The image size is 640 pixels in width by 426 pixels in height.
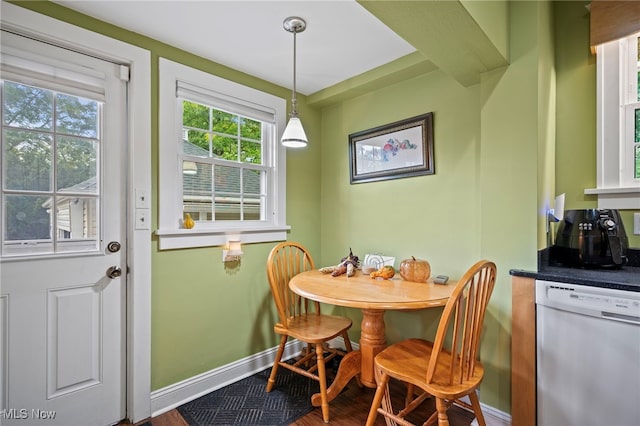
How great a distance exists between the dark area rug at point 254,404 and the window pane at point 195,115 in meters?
1.85

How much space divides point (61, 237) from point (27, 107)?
678mm

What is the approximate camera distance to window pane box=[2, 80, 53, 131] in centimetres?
153

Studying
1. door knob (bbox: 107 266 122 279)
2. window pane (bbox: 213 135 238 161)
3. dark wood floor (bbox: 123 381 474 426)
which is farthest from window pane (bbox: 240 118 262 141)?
dark wood floor (bbox: 123 381 474 426)

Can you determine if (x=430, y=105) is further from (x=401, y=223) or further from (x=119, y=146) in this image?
(x=119, y=146)

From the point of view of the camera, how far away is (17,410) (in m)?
1.54

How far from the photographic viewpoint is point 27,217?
158cm

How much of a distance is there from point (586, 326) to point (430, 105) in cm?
158

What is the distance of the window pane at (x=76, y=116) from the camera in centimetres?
168

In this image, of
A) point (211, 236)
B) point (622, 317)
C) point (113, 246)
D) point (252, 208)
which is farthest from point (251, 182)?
point (622, 317)

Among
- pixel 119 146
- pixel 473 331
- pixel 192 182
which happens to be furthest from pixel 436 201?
pixel 119 146

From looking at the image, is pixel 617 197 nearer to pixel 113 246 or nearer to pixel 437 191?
pixel 437 191

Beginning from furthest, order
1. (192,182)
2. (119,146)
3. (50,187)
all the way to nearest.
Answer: (192,182) → (119,146) → (50,187)

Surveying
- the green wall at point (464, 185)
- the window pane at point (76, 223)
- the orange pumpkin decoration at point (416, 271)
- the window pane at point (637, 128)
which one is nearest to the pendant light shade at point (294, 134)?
the green wall at point (464, 185)

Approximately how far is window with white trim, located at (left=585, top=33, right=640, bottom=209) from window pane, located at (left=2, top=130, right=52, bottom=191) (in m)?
3.00
